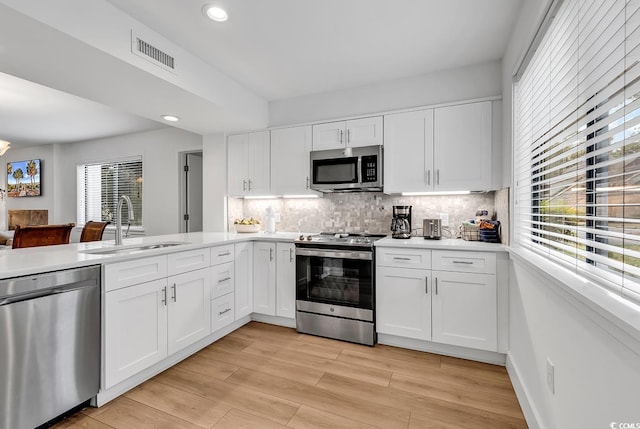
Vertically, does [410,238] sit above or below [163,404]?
above

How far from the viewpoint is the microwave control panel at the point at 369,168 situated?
2.98m

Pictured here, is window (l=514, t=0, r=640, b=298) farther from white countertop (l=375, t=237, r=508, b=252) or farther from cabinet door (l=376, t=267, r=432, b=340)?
cabinet door (l=376, t=267, r=432, b=340)

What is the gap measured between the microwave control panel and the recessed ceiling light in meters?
1.64

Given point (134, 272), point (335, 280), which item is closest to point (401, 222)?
point (335, 280)

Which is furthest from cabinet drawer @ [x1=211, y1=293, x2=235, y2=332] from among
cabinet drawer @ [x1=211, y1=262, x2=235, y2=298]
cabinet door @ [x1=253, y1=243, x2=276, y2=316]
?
cabinet door @ [x1=253, y1=243, x2=276, y2=316]

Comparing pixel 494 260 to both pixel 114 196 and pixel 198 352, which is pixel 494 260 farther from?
pixel 114 196

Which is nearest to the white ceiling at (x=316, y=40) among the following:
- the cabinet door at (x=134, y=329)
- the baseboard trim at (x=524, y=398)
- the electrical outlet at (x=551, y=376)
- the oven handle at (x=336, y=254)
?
the cabinet door at (x=134, y=329)

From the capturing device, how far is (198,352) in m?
2.62

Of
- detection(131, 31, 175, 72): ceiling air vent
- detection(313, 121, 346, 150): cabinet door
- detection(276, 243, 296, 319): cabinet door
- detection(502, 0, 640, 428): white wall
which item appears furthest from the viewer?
detection(313, 121, 346, 150): cabinet door

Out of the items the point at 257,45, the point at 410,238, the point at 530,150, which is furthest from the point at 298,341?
the point at 257,45

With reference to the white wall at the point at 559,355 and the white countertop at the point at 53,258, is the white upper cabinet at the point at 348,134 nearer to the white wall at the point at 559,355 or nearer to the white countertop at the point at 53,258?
the white wall at the point at 559,355

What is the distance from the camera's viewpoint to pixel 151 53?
2.16 metres

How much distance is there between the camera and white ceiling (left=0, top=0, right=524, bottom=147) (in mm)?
1997

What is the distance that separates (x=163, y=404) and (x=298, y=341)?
1.21 m
